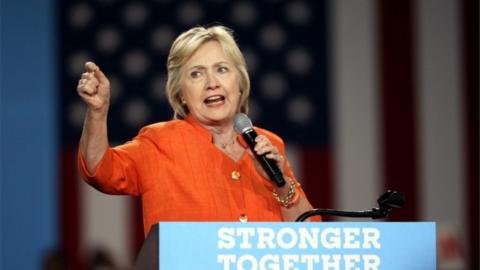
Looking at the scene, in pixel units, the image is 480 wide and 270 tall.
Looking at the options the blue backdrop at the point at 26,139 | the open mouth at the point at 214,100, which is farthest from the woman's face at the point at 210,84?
the blue backdrop at the point at 26,139

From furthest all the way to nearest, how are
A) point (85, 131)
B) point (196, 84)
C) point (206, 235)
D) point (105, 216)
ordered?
point (105, 216), point (196, 84), point (85, 131), point (206, 235)

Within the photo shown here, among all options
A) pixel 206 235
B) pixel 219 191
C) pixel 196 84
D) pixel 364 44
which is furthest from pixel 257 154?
pixel 364 44

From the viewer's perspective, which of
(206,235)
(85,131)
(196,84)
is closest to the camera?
(206,235)

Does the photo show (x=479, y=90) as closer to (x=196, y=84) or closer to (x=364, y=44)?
(x=364, y=44)

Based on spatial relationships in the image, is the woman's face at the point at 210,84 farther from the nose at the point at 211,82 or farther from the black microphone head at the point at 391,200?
the black microphone head at the point at 391,200

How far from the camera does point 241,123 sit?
2.13m

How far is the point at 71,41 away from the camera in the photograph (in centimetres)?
606

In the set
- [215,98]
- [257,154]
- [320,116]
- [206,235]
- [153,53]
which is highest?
[153,53]

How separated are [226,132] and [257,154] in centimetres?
25

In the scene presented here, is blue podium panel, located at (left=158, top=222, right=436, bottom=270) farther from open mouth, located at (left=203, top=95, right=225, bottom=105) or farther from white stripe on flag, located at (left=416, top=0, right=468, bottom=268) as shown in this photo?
white stripe on flag, located at (left=416, top=0, right=468, bottom=268)

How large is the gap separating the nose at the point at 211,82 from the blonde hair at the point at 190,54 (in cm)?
7

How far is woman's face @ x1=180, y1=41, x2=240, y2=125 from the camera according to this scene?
88.3 inches

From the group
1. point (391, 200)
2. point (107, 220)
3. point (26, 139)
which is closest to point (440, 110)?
point (107, 220)

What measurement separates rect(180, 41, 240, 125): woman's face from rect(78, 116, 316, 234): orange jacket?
62 millimetres
